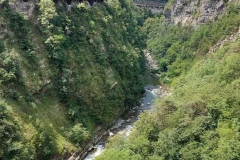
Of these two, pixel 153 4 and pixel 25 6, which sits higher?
pixel 25 6

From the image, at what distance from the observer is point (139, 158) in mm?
39625

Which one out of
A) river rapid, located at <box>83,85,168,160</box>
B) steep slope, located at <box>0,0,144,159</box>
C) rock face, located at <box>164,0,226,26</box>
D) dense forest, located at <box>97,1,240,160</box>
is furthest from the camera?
rock face, located at <box>164,0,226,26</box>

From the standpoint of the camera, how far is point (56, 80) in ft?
186

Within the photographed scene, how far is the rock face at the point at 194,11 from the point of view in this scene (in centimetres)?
9481

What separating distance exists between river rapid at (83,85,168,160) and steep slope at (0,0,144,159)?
1902 mm

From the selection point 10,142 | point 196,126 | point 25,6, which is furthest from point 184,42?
point 10,142

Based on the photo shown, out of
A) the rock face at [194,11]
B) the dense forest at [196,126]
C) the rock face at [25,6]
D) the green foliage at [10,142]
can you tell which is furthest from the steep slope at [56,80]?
the rock face at [194,11]

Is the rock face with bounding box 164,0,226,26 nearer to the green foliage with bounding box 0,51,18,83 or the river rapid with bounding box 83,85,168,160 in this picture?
the river rapid with bounding box 83,85,168,160

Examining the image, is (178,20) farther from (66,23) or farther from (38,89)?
(38,89)

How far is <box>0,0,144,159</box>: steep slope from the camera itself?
4641 cm

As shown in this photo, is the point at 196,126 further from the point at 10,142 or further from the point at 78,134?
the point at 10,142

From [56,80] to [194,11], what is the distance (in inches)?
2527

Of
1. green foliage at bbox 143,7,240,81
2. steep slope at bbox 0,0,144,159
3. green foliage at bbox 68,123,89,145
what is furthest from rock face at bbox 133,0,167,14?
green foliage at bbox 68,123,89,145

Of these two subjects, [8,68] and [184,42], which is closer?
[8,68]
